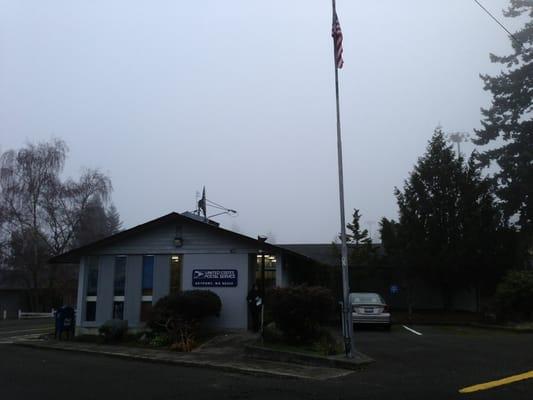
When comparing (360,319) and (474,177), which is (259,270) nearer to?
(360,319)

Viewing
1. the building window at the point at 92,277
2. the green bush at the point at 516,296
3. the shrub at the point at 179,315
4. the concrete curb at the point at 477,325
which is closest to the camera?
the shrub at the point at 179,315

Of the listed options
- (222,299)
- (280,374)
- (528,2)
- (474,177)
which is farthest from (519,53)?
(280,374)

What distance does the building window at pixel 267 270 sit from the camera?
19.9 metres

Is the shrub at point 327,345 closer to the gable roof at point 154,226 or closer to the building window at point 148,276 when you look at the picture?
the gable roof at point 154,226

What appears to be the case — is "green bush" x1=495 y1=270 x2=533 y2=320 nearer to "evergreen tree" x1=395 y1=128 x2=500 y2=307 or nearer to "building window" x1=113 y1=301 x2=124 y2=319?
"evergreen tree" x1=395 y1=128 x2=500 y2=307

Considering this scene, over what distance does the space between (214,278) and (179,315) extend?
91.4 inches

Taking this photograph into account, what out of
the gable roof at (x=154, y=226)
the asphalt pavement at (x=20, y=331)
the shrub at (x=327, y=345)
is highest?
the gable roof at (x=154, y=226)

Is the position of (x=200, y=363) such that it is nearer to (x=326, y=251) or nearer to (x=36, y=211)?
(x=326, y=251)

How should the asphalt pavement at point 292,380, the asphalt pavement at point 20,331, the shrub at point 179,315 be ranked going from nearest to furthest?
the asphalt pavement at point 292,380
the shrub at point 179,315
the asphalt pavement at point 20,331

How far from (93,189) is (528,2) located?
3687cm

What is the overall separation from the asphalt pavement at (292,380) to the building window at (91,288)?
3838 mm

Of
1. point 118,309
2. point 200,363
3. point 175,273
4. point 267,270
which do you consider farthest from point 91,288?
point 200,363

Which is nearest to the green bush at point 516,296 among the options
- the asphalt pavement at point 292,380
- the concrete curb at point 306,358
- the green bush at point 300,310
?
the asphalt pavement at point 292,380

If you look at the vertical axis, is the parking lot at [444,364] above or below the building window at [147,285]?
below
